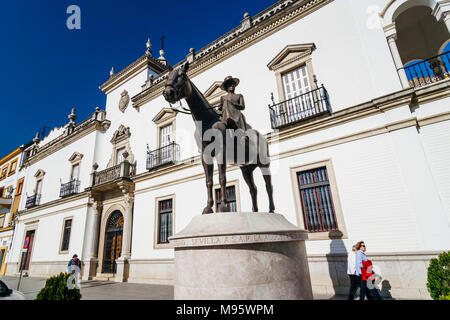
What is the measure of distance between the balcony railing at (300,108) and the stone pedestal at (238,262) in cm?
713

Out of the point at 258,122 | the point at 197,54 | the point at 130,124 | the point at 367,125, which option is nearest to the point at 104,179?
the point at 130,124

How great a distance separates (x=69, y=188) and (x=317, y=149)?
1881 centimetres

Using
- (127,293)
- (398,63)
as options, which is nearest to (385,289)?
(398,63)

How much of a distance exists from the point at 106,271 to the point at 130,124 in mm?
9886

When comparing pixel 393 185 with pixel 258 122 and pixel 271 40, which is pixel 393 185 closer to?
pixel 258 122

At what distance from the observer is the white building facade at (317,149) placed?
281 inches

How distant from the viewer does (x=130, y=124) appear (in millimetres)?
17266

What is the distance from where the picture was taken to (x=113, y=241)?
52.1 feet

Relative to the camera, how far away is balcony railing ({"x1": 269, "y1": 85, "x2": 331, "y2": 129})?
30.3 feet

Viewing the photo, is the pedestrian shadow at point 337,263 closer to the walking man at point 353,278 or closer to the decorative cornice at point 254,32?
the walking man at point 353,278

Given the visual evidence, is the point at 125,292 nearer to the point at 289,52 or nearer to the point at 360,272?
the point at 360,272

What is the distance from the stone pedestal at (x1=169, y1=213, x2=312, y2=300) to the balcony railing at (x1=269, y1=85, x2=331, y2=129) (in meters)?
7.13

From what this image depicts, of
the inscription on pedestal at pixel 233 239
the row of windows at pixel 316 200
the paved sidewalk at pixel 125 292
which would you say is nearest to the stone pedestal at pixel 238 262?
the inscription on pedestal at pixel 233 239

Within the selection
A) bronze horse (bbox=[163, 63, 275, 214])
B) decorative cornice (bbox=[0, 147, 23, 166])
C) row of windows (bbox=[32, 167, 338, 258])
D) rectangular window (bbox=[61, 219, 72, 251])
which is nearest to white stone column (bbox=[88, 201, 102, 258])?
rectangular window (bbox=[61, 219, 72, 251])
